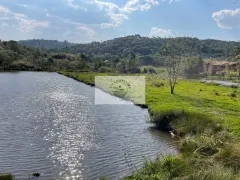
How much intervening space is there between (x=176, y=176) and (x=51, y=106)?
1313 inches

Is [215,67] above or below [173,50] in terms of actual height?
below

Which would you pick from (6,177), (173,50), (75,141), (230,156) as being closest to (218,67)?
(173,50)

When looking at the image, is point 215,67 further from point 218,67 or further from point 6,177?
point 6,177

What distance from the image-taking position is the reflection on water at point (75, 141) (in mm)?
21609

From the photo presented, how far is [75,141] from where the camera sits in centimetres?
2848

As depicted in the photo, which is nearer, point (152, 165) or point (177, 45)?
point (152, 165)

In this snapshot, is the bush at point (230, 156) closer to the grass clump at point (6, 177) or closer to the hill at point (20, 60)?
the grass clump at point (6, 177)

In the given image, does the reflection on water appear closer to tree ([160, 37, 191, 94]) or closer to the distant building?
tree ([160, 37, 191, 94])

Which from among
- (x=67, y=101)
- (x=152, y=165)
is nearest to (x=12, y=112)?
(x=67, y=101)

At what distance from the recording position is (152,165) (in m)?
18.8

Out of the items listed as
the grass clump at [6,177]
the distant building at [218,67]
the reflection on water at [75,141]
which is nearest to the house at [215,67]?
the distant building at [218,67]

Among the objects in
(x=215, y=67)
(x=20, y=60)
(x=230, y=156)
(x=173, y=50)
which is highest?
(x=173, y=50)

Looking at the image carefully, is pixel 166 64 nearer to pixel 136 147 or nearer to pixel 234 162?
pixel 136 147

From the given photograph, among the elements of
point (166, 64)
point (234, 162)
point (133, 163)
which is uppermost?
point (166, 64)
